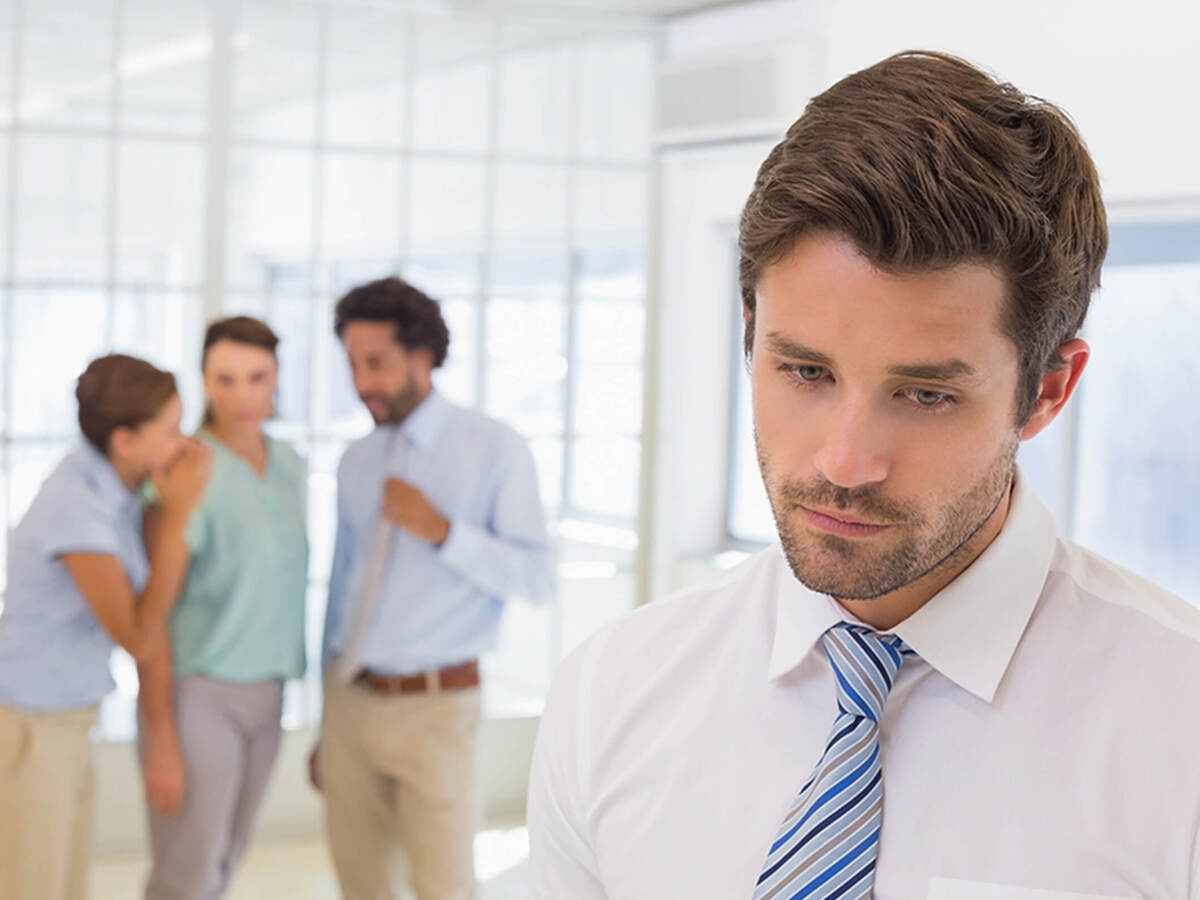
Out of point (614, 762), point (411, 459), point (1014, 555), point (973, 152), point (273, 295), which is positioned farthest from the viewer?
point (273, 295)

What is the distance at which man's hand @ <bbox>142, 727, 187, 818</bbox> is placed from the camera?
10.6 ft

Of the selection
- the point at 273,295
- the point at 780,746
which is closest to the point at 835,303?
the point at 780,746

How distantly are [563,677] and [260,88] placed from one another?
12.3 feet

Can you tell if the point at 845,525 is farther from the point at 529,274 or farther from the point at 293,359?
the point at 529,274

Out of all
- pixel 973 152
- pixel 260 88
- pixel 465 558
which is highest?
pixel 260 88

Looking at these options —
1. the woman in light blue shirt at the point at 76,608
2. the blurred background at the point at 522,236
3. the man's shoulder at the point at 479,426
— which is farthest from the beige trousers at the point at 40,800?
the blurred background at the point at 522,236

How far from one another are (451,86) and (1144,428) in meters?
2.59

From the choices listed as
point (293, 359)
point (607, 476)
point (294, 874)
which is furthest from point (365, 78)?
point (294, 874)

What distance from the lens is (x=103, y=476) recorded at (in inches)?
127

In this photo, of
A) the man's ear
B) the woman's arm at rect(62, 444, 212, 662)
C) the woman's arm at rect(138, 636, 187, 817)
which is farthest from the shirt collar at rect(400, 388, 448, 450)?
the man's ear

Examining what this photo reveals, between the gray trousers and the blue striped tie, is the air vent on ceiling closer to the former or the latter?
the gray trousers

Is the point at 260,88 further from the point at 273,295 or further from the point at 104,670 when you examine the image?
the point at 104,670

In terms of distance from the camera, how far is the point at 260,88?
15.6 ft

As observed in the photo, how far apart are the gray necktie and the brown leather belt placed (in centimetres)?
4
